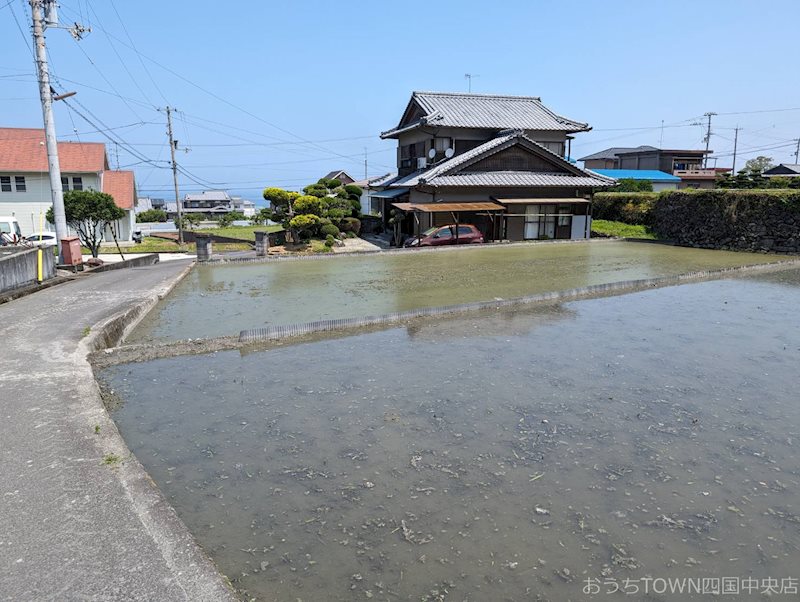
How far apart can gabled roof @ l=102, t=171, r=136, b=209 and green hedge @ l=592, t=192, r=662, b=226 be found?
2645cm

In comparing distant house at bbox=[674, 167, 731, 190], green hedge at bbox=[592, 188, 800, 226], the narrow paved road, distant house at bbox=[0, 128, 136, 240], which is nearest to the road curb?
the narrow paved road

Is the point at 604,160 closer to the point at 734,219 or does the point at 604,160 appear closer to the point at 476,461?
the point at 734,219

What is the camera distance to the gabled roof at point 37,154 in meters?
27.9

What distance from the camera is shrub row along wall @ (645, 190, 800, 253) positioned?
1948cm

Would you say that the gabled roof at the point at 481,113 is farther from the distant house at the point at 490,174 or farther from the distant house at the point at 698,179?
the distant house at the point at 698,179

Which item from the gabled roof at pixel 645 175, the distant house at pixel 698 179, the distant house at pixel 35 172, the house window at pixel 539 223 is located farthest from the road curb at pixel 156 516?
the distant house at pixel 698 179

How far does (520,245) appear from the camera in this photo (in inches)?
848

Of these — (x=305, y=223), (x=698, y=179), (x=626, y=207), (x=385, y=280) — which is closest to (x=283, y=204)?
(x=305, y=223)

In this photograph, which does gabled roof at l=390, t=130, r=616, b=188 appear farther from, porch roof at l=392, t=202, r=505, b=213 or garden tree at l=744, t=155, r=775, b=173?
garden tree at l=744, t=155, r=775, b=173

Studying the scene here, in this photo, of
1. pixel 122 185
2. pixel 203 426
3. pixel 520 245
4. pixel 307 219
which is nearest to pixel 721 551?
pixel 203 426

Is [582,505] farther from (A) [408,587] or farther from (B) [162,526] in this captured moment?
(B) [162,526]

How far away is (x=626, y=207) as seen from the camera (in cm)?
2700

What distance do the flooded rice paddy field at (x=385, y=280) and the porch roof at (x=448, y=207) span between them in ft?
6.58

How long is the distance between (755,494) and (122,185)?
35483mm
